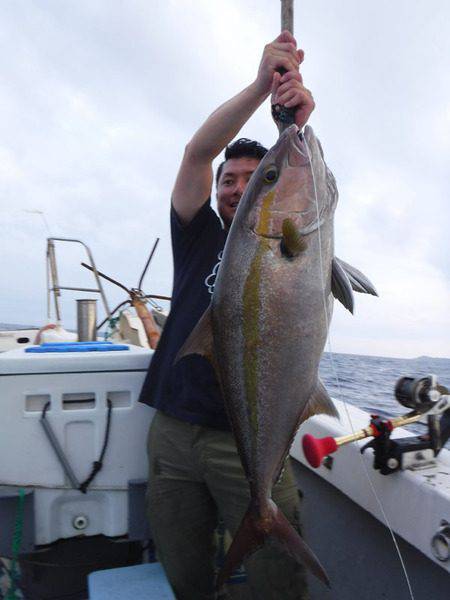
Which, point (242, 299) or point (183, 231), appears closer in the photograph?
point (242, 299)

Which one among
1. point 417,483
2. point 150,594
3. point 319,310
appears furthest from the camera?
point 417,483

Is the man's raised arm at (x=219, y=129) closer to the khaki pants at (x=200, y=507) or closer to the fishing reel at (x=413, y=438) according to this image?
the khaki pants at (x=200, y=507)

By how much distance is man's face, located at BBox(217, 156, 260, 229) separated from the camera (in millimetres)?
2406

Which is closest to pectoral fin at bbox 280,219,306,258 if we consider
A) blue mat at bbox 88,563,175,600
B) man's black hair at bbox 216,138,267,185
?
man's black hair at bbox 216,138,267,185

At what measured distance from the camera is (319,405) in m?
1.80

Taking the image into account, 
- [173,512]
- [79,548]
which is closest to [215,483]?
[173,512]

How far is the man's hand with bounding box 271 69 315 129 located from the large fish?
3.3 inches

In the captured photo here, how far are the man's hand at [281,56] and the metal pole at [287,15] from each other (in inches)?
1.3

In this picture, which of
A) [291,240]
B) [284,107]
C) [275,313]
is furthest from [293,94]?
[275,313]

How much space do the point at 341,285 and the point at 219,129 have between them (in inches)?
36.9

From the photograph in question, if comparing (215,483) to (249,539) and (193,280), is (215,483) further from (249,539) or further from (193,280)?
(193,280)

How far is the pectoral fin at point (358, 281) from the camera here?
1843mm

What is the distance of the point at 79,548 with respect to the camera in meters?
2.41

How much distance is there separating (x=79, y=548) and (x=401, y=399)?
1.84m
